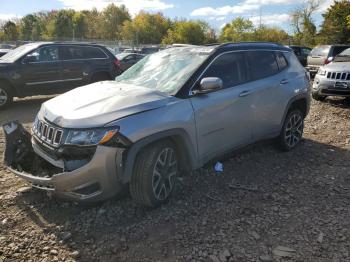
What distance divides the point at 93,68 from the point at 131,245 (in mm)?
8249

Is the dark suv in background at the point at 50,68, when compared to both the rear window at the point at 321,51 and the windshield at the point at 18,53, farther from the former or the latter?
the rear window at the point at 321,51

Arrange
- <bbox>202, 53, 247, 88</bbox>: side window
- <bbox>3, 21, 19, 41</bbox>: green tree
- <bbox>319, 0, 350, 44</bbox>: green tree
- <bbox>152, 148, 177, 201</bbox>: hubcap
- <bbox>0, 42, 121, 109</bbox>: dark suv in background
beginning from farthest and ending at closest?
<bbox>3, 21, 19, 41</bbox>: green tree → <bbox>319, 0, 350, 44</bbox>: green tree → <bbox>0, 42, 121, 109</bbox>: dark suv in background → <bbox>202, 53, 247, 88</bbox>: side window → <bbox>152, 148, 177, 201</bbox>: hubcap

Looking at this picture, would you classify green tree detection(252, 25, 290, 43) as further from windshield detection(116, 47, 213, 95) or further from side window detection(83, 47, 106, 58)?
windshield detection(116, 47, 213, 95)

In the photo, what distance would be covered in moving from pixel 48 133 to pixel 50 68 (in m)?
6.77

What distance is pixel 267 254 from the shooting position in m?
3.36

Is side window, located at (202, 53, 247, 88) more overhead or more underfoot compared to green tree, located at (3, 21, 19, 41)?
more underfoot

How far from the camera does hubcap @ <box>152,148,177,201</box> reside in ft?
12.9

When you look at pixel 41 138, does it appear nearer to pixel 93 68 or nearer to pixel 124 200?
pixel 124 200

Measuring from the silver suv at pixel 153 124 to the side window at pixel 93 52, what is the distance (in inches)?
244

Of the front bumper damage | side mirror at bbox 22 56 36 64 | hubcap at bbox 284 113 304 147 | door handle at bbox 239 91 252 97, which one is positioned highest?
side mirror at bbox 22 56 36 64

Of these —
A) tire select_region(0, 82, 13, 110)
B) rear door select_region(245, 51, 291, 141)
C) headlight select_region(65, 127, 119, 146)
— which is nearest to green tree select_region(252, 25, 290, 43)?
tire select_region(0, 82, 13, 110)

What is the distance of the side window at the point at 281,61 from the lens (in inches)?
226

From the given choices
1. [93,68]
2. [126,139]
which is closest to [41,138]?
[126,139]

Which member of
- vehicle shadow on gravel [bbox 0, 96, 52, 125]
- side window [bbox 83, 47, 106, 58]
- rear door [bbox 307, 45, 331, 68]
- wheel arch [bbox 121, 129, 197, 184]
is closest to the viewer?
wheel arch [bbox 121, 129, 197, 184]
